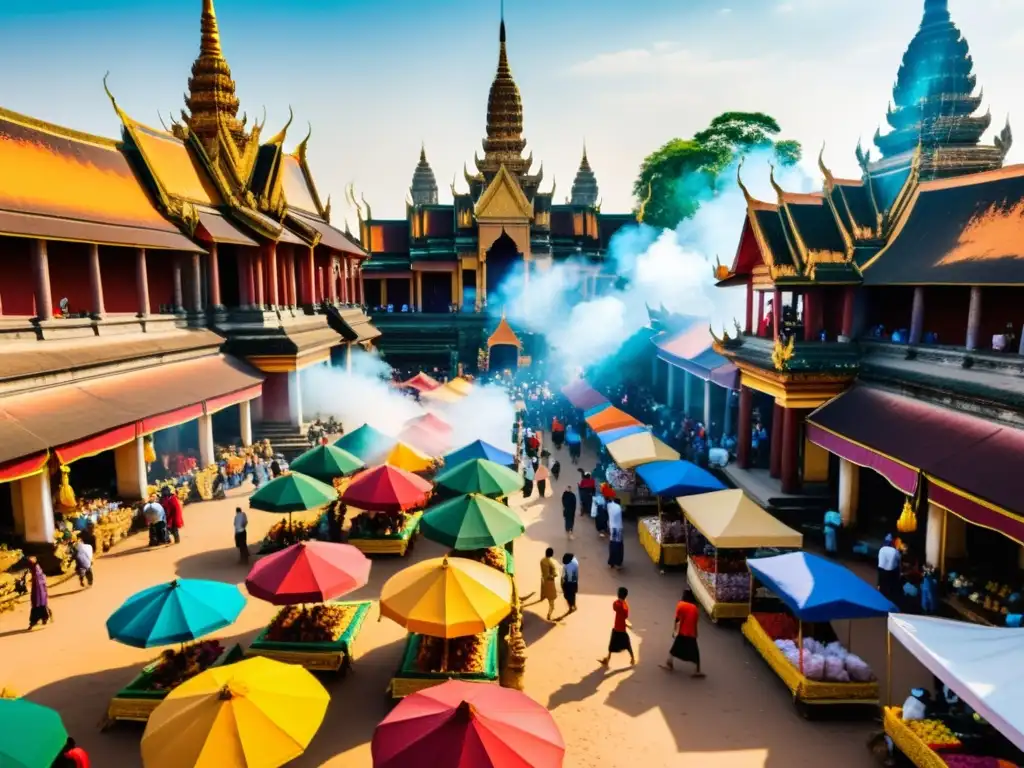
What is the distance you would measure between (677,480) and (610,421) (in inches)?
237

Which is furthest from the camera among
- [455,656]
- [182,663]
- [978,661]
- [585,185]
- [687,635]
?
[585,185]

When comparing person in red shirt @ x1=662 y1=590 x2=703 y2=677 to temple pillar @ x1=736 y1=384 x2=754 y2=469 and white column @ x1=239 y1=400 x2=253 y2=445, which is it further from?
white column @ x1=239 y1=400 x2=253 y2=445

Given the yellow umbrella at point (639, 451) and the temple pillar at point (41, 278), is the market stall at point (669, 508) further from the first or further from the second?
the temple pillar at point (41, 278)

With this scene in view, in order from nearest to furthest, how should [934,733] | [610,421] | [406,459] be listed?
[934,733] → [406,459] → [610,421]

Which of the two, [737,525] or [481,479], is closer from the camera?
[737,525]

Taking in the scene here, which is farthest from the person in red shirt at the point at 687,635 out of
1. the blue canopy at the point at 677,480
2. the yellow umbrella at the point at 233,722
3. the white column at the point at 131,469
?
the white column at the point at 131,469

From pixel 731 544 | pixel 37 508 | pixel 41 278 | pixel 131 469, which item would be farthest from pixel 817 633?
pixel 41 278

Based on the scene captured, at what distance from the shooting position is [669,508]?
15.1 m

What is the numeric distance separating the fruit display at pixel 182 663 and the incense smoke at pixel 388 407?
12468mm

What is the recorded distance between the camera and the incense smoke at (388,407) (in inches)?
917

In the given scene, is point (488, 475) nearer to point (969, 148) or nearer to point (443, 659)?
point (443, 659)

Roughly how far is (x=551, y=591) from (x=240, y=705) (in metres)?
5.99

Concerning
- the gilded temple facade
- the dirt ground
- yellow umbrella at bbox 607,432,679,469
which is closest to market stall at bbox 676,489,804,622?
the dirt ground

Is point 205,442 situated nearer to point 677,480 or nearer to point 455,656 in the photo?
point 455,656
